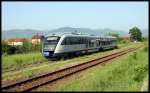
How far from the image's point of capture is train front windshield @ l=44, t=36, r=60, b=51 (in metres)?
30.7

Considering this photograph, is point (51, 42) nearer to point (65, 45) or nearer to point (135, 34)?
point (65, 45)

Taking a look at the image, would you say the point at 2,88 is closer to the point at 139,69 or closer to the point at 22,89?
the point at 22,89

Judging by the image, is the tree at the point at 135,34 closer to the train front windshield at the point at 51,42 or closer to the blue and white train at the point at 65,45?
the blue and white train at the point at 65,45

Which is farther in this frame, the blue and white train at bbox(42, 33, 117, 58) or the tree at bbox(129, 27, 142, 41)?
the tree at bbox(129, 27, 142, 41)

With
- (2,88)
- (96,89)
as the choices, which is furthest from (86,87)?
(2,88)

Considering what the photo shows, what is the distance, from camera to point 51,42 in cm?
3114

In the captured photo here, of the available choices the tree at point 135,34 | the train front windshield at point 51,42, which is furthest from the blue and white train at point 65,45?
the tree at point 135,34

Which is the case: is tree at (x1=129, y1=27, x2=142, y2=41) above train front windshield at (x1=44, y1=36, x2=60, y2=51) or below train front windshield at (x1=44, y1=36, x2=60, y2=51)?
above

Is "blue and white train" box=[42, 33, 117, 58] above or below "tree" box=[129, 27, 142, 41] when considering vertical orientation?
below

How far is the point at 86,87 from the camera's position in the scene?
13.8m

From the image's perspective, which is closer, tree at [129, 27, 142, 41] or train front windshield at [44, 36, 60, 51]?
train front windshield at [44, 36, 60, 51]

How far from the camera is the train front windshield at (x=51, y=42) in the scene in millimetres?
30672

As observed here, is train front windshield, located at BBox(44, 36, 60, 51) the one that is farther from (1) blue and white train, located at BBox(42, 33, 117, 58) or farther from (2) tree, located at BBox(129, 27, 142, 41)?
(2) tree, located at BBox(129, 27, 142, 41)

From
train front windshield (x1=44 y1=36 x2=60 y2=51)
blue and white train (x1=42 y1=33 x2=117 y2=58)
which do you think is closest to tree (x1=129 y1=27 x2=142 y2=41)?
blue and white train (x1=42 y1=33 x2=117 y2=58)
